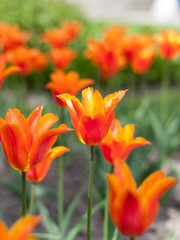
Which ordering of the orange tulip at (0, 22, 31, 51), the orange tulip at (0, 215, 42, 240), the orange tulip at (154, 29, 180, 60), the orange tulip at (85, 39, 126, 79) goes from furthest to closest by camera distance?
the orange tulip at (0, 22, 31, 51), the orange tulip at (154, 29, 180, 60), the orange tulip at (85, 39, 126, 79), the orange tulip at (0, 215, 42, 240)

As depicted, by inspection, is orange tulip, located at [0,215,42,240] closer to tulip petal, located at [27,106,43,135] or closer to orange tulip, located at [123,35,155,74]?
tulip petal, located at [27,106,43,135]

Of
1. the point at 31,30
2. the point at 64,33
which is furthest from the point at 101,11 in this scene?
the point at 64,33

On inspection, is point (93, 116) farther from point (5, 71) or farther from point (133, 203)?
point (5, 71)

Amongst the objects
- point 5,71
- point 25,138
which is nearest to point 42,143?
point 25,138

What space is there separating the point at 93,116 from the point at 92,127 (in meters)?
0.04

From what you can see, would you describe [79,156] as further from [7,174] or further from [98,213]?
[98,213]

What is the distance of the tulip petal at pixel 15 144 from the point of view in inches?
36.5

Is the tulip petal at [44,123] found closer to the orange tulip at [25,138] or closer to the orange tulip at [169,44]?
the orange tulip at [25,138]

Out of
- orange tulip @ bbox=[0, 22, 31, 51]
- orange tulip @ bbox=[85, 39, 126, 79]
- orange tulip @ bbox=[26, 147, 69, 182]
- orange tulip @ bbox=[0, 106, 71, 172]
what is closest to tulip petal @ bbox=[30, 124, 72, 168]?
orange tulip @ bbox=[0, 106, 71, 172]

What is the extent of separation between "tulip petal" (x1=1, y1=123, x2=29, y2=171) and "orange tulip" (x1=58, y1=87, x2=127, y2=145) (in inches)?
5.5

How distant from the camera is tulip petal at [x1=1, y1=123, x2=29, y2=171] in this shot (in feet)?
3.04

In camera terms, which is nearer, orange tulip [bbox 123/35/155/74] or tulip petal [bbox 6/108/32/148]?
tulip petal [bbox 6/108/32/148]

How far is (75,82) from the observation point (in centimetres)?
186

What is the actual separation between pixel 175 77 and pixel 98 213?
14.9 ft
